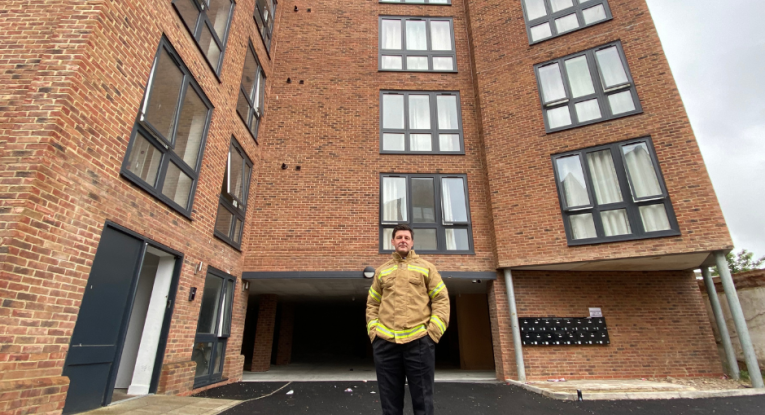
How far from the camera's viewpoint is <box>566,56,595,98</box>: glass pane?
8484 millimetres

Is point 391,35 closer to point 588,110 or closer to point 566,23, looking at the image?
point 566,23

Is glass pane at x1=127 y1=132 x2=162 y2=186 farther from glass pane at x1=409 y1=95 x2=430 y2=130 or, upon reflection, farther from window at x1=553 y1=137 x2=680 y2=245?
window at x1=553 y1=137 x2=680 y2=245

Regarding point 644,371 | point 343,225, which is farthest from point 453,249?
point 644,371

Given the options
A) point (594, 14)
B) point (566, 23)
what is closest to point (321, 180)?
point (566, 23)

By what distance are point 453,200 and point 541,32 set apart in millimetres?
5291

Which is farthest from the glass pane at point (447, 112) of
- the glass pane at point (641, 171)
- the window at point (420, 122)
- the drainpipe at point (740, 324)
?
the drainpipe at point (740, 324)

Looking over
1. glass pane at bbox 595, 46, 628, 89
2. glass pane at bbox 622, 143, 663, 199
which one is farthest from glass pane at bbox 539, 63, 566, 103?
glass pane at bbox 622, 143, 663, 199

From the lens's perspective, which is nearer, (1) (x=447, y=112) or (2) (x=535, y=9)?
(2) (x=535, y=9)

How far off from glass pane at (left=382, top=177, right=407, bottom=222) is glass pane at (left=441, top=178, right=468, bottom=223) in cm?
105

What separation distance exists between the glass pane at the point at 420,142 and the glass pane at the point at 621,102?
437 cm

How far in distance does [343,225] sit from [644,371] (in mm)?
7272

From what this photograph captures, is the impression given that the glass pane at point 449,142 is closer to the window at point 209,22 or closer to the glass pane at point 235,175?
the glass pane at point 235,175

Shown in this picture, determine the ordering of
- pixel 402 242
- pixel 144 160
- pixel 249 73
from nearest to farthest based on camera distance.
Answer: pixel 402 242, pixel 144 160, pixel 249 73

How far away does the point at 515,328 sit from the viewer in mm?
7609
